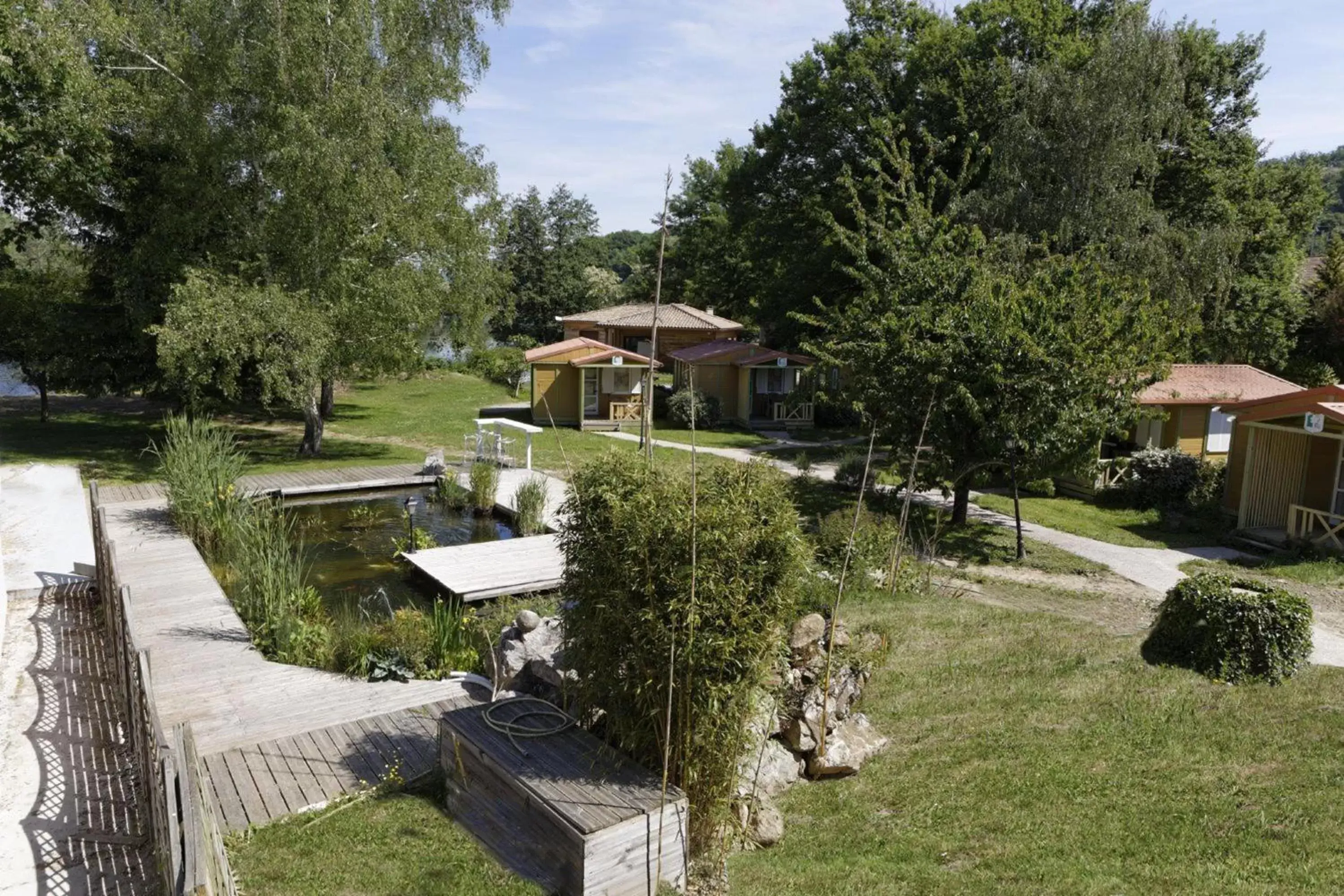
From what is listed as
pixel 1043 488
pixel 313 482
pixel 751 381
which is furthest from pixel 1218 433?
pixel 313 482

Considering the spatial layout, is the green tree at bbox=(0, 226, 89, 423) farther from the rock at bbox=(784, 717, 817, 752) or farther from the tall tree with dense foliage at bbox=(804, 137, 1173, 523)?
the rock at bbox=(784, 717, 817, 752)

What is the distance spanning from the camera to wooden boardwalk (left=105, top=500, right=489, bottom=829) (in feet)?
20.0

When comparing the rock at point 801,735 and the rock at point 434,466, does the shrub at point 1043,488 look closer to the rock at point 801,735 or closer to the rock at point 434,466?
the rock at point 434,466

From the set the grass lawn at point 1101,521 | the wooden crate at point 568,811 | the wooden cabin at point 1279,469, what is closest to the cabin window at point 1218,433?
the wooden cabin at point 1279,469

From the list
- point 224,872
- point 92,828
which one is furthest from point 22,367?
point 224,872

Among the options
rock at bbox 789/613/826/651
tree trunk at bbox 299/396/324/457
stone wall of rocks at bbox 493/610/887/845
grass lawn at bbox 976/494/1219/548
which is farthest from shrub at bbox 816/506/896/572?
tree trunk at bbox 299/396/324/457

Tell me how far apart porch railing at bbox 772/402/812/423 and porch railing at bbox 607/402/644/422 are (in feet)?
14.5

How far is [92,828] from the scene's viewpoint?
18.4 ft

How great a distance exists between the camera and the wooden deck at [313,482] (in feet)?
49.8

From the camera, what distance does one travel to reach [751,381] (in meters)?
28.4

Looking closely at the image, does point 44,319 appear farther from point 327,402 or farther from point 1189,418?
point 1189,418

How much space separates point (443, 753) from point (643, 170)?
395 cm

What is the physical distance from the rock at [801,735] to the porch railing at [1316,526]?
1252 centimetres

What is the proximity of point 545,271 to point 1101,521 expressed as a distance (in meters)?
37.8
